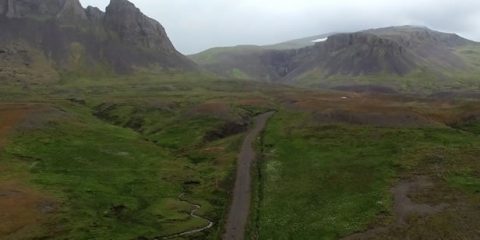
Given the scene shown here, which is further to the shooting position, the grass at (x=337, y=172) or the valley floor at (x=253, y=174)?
the grass at (x=337, y=172)

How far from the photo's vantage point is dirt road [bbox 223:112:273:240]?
228 feet

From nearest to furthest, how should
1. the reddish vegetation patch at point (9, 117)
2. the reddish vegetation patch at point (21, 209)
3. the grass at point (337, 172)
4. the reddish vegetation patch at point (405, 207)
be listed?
the reddish vegetation patch at point (21, 209) → the reddish vegetation patch at point (405, 207) → the grass at point (337, 172) → the reddish vegetation patch at point (9, 117)

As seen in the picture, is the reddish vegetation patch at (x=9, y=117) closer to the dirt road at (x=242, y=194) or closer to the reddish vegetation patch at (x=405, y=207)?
the dirt road at (x=242, y=194)

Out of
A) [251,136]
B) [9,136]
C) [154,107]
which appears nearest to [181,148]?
[251,136]

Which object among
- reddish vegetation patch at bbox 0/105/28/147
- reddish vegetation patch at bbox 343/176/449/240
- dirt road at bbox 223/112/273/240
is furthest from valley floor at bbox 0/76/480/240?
dirt road at bbox 223/112/273/240

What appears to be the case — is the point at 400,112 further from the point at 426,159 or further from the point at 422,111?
the point at 426,159

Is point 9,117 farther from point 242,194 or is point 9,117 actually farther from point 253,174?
point 242,194

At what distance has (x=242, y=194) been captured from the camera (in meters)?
86.7

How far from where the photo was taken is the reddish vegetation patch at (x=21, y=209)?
66625 millimetres

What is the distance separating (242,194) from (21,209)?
104ft

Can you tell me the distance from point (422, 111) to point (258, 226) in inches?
3647

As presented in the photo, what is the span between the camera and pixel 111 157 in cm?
11206

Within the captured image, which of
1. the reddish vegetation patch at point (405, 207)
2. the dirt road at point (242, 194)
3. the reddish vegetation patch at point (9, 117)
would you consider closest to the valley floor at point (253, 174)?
the reddish vegetation patch at point (405, 207)

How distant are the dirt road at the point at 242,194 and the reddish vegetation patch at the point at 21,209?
23614 millimetres
